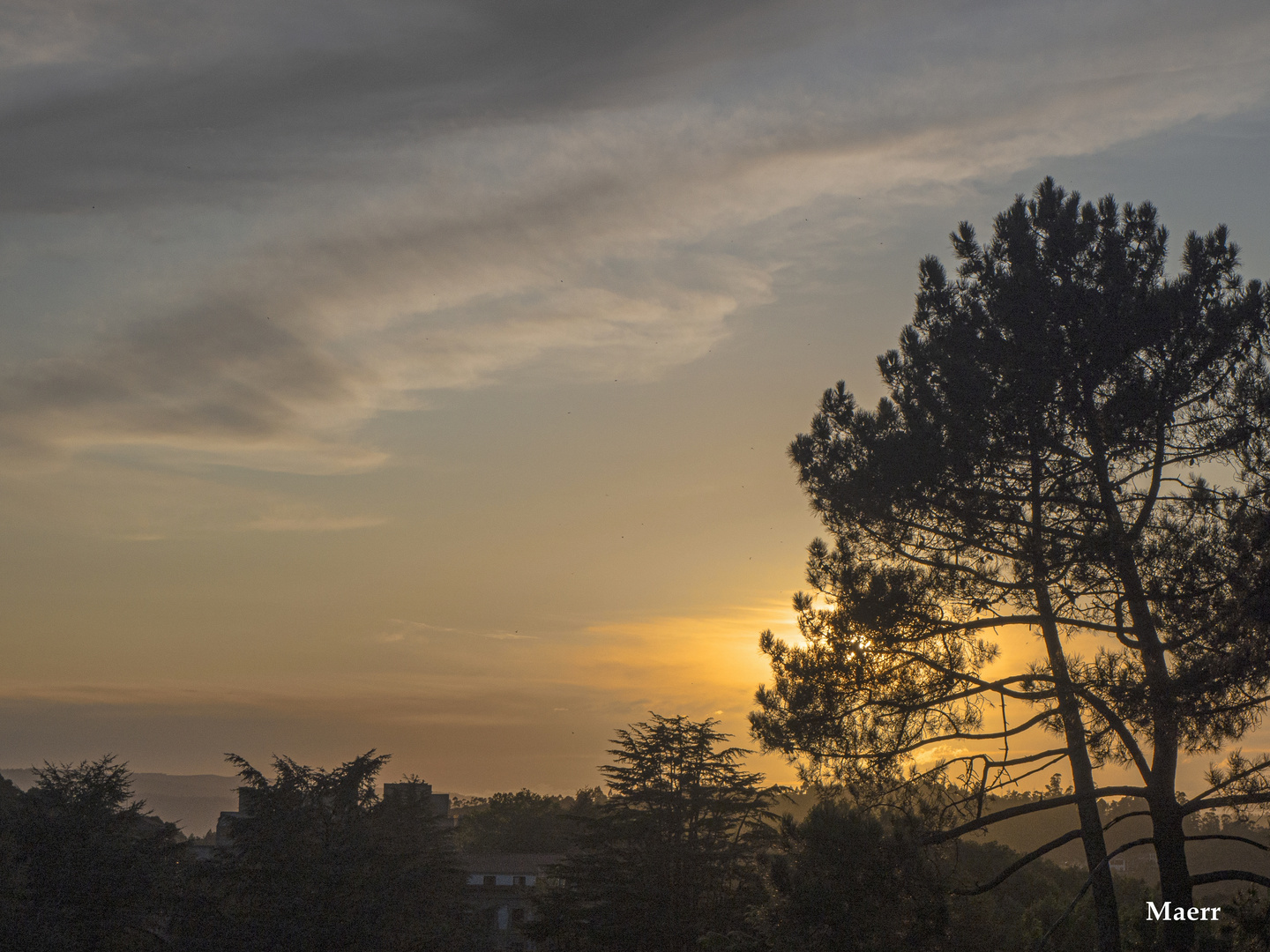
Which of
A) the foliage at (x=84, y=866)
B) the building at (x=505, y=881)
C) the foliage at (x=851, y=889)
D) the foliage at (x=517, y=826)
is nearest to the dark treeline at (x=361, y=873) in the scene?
the foliage at (x=84, y=866)

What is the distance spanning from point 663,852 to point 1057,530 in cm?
2326

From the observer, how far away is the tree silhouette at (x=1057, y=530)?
42.3 feet

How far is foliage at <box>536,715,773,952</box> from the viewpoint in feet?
103

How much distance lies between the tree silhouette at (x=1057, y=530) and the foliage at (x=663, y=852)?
16506 millimetres

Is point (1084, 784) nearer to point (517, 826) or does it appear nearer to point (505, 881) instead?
point (505, 881)

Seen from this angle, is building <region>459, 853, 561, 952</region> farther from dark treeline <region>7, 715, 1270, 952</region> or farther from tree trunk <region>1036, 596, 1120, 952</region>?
tree trunk <region>1036, 596, 1120, 952</region>

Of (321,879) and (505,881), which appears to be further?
(505,881)

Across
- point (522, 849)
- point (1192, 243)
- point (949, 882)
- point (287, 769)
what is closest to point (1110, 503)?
point (1192, 243)

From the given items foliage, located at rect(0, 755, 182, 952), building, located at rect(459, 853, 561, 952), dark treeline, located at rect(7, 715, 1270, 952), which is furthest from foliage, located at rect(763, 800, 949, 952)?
building, located at rect(459, 853, 561, 952)

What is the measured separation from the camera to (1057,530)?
14.2 meters

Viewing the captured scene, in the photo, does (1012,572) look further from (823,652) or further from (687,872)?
(687,872)

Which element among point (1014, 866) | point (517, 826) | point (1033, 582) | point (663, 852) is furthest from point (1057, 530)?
point (517, 826)

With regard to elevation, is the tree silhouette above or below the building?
above

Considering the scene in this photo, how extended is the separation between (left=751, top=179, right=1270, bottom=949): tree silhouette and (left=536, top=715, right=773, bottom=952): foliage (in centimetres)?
1651
